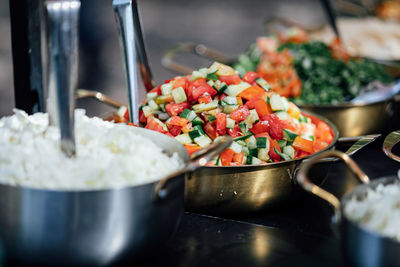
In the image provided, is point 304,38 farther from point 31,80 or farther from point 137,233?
point 137,233

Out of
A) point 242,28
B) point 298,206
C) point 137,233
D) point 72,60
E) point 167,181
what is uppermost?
point 72,60

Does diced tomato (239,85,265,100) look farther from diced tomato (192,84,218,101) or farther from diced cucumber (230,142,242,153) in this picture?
diced cucumber (230,142,242,153)

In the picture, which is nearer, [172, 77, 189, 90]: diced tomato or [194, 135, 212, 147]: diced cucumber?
[194, 135, 212, 147]: diced cucumber

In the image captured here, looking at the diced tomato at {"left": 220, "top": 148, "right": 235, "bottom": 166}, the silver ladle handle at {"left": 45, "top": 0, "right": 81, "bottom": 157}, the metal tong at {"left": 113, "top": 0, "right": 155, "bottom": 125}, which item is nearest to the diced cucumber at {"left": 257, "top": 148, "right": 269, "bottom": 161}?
the diced tomato at {"left": 220, "top": 148, "right": 235, "bottom": 166}

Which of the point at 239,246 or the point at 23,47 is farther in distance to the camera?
the point at 23,47

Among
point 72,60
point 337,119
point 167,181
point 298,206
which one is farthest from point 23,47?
point 337,119

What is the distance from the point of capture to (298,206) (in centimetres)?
154

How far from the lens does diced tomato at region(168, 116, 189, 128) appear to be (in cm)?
152

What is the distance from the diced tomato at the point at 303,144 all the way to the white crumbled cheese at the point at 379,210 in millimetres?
494

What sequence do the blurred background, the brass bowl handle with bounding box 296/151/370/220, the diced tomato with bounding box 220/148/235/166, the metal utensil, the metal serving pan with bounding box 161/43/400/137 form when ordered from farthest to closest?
1. the blurred background
2. the metal serving pan with bounding box 161/43/400/137
3. the diced tomato with bounding box 220/148/235/166
4. the brass bowl handle with bounding box 296/151/370/220
5. the metal utensil

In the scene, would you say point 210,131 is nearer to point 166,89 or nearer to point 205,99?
point 205,99

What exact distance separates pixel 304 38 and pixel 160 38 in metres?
2.85

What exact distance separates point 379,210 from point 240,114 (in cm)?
63

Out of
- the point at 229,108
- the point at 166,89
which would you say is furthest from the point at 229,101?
the point at 166,89
